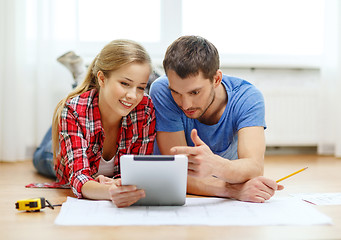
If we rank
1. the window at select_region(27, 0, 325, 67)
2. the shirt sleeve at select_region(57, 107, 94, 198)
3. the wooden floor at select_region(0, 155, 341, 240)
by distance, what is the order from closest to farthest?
the wooden floor at select_region(0, 155, 341, 240) → the shirt sleeve at select_region(57, 107, 94, 198) → the window at select_region(27, 0, 325, 67)

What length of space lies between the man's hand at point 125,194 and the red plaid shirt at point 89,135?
20 centimetres

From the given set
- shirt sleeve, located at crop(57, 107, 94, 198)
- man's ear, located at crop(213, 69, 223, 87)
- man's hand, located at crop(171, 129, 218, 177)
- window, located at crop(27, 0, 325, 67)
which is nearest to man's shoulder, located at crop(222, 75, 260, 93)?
man's ear, located at crop(213, 69, 223, 87)

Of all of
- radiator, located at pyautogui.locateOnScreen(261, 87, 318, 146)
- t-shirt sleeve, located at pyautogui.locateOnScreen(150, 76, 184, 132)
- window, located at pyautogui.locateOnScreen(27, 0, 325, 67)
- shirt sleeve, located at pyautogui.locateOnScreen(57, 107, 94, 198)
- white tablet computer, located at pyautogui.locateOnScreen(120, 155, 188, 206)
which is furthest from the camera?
radiator, located at pyautogui.locateOnScreen(261, 87, 318, 146)

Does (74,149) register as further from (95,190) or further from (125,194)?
(125,194)

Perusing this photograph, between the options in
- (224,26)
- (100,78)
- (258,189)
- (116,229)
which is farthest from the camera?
(224,26)

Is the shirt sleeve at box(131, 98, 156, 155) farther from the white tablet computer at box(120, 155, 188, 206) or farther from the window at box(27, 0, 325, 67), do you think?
the window at box(27, 0, 325, 67)

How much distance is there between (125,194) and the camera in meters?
1.27

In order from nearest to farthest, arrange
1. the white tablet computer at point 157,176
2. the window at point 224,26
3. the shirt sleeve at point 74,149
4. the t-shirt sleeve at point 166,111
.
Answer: the white tablet computer at point 157,176, the shirt sleeve at point 74,149, the t-shirt sleeve at point 166,111, the window at point 224,26

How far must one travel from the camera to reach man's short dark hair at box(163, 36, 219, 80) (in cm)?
140

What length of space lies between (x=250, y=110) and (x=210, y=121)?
0.18m

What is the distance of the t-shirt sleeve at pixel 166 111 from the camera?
1.61 meters

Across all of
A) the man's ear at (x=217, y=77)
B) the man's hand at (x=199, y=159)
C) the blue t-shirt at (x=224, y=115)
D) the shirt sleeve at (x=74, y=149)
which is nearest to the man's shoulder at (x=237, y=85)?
the blue t-shirt at (x=224, y=115)

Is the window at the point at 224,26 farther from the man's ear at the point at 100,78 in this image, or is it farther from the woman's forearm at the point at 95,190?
the woman's forearm at the point at 95,190

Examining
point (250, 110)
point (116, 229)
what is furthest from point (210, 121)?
point (116, 229)
